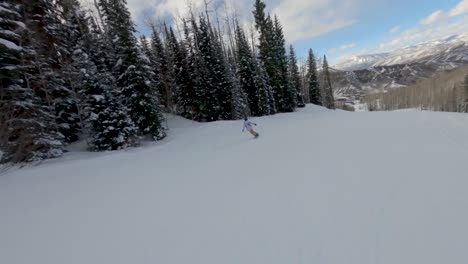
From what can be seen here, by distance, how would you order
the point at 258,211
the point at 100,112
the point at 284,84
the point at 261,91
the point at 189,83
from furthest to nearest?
the point at 284,84 < the point at 261,91 < the point at 189,83 < the point at 100,112 < the point at 258,211

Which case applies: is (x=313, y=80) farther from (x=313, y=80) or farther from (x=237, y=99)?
(x=237, y=99)

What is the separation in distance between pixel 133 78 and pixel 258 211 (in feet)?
49.8

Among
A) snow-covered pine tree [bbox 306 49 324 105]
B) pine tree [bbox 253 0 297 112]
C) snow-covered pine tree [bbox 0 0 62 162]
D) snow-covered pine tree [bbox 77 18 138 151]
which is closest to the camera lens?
snow-covered pine tree [bbox 0 0 62 162]

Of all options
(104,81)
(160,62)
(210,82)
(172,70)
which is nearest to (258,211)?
(104,81)

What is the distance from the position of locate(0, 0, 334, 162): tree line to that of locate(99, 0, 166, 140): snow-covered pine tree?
7 cm

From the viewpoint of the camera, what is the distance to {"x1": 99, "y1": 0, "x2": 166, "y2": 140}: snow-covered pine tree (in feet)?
51.3

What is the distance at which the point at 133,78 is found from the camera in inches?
620

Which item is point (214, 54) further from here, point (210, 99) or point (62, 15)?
point (62, 15)

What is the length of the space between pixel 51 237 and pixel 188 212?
2435 millimetres

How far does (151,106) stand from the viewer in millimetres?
16062

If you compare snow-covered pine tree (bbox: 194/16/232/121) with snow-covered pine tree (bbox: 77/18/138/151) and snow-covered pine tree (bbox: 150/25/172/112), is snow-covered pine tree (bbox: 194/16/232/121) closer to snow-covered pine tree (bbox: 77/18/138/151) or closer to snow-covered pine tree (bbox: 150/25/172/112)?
snow-covered pine tree (bbox: 150/25/172/112)

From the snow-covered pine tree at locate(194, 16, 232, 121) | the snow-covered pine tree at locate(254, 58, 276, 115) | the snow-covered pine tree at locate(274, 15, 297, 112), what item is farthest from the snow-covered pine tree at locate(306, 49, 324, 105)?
the snow-covered pine tree at locate(194, 16, 232, 121)

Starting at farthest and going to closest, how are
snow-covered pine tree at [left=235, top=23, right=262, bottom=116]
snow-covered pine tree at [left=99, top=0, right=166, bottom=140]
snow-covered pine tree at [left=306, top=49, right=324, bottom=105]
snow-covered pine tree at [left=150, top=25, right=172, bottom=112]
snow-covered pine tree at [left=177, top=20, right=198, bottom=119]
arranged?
snow-covered pine tree at [left=306, top=49, right=324, bottom=105] < snow-covered pine tree at [left=235, top=23, right=262, bottom=116] < snow-covered pine tree at [left=150, top=25, right=172, bottom=112] < snow-covered pine tree at [left=177, top=20, right=198, bottom=119] < snow-covered pine tree at [left=99, top=0, right=166, bottom=140]

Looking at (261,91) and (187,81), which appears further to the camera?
(261,91)
